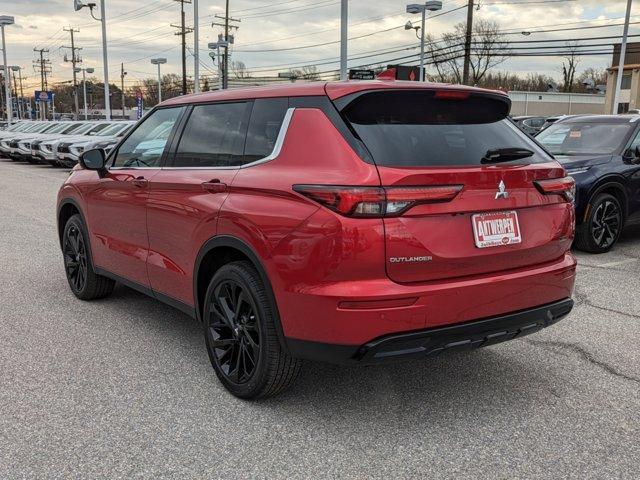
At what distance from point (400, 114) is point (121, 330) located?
287 cm

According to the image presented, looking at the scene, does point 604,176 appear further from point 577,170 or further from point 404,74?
point 404,74

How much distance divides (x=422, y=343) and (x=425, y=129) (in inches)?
42.9

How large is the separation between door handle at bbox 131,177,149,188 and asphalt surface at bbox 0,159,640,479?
1143mm

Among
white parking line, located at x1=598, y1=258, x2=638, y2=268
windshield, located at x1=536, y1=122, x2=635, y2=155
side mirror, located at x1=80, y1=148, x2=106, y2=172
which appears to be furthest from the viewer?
windshield, located at x1=536, y1=122, x2=635, y2=155

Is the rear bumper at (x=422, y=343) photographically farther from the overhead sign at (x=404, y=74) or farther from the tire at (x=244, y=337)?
the overhead sign at (x=404, y=74)

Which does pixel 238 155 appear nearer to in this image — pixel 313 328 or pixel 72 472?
pixel 313 328

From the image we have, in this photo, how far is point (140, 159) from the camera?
4.62m

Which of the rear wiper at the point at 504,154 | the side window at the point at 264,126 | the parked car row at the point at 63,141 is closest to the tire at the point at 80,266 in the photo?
the side window at the point at 264,126

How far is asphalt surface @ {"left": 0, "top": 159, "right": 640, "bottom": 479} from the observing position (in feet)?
9.43

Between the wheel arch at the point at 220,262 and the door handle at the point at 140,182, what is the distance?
0.93m

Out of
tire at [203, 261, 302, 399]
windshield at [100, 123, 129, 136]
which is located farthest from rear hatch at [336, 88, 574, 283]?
windshield at [100, 123, 129, 136]

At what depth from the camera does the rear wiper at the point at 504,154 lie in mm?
3254

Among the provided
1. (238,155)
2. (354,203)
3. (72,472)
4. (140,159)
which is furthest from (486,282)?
(140,159)

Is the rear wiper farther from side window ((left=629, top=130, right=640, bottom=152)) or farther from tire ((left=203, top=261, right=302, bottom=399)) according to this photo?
side window ((left=629, top=130, right=640, bottom=152))
